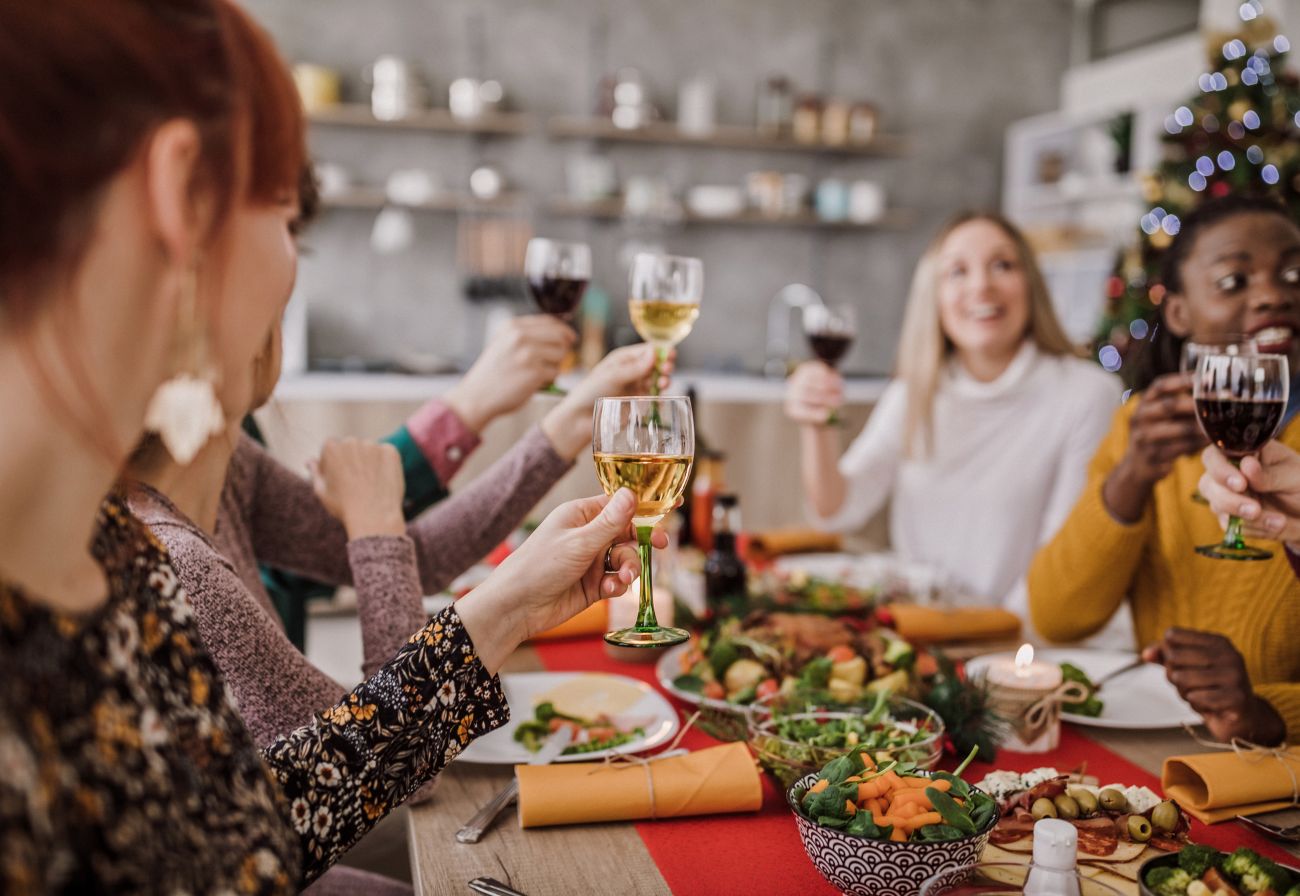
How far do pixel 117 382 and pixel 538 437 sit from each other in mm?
1047

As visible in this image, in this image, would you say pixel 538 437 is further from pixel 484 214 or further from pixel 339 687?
pixel 484 214

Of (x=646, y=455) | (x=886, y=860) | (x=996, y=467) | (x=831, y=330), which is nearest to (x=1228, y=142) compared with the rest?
(x=996, y=467)

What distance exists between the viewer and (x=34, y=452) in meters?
0.62

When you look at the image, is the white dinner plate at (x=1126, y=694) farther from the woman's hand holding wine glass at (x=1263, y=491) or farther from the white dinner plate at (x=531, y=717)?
the white dinner plate at (x=531, y=717)

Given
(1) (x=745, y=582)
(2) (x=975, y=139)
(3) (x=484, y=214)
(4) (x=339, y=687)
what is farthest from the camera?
(2) (x=975, y=139)

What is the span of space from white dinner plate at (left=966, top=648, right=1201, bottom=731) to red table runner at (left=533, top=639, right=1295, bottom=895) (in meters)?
0.09

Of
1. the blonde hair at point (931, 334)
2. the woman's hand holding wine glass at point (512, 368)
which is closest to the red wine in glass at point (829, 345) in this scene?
the blonde hair at point (931, 334)

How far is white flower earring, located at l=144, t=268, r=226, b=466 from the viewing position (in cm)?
65

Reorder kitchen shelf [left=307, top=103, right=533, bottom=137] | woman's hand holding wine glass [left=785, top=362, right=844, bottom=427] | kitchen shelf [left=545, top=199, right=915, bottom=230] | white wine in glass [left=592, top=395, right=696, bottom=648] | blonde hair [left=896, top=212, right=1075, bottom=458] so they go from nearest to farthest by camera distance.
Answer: white wine in glass [left=592, top=395, right=696, bottom=648] < woman's hand holding wine glass [left=785, top=362, right=844, bottom=427] < blonde hair [left=896, top=212, right=1075, bottom=458] < kitchen shelf [left=307, top=103, right=533, bottom=137] < kitchen shelf [left=545, top=199, right=915, bottom=230]

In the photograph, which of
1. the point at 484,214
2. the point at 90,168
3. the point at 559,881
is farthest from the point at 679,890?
the point at 484,214

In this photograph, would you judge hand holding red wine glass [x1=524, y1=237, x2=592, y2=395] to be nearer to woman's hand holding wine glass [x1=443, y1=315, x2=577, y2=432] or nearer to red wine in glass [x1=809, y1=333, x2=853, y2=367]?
woman's hand holding wine glass [x1=443, y1=315, x2=577, y2=432]

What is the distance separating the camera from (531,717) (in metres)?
1.27

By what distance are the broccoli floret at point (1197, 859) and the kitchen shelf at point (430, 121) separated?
502 cm

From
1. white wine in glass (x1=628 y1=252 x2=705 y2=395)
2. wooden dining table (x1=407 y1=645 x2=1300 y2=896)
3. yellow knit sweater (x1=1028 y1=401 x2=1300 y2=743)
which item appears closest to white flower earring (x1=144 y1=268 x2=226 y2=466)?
wooden dining table (x1=407 y1=645 x2=1300 y2=896)
